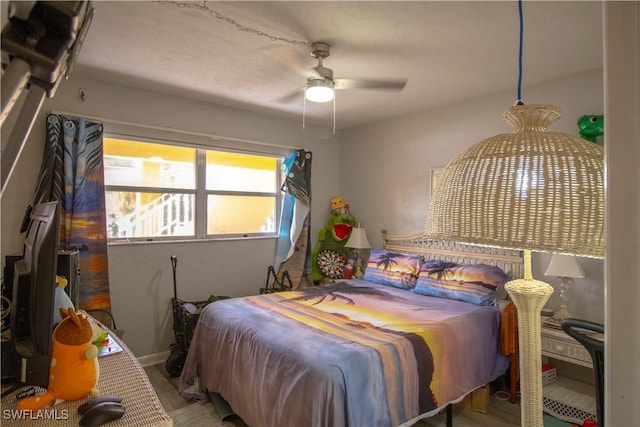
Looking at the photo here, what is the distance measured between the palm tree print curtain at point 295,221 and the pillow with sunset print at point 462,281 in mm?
1463

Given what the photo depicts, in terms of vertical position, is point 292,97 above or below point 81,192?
above

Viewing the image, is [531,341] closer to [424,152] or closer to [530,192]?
[530,192]

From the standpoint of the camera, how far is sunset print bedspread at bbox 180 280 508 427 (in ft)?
5.63

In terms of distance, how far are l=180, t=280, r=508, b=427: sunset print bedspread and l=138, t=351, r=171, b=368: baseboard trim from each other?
776mm

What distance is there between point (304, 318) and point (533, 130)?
1.92m

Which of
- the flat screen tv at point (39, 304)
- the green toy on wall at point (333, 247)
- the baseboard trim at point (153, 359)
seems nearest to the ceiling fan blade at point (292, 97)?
the green toy on wall at point (333, 247)

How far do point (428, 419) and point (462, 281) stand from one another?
109 cm

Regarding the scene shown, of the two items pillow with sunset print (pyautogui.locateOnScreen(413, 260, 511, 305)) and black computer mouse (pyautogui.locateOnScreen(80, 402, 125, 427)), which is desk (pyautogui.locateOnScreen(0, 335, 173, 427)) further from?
pillow with sunset print (pyautogui.locateOnScreen(413, 260, 511, 305))

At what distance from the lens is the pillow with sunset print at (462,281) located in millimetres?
2779

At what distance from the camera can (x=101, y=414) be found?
3.16ft

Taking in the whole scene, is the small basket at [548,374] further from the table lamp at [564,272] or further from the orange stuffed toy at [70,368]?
the orange stuffed toy at [70,368]

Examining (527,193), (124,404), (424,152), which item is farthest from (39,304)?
(424,152)

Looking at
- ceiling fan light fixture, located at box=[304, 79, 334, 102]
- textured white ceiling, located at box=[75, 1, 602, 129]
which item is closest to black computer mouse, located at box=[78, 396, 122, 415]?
textured white ceiling, located at box=[75, 1, 602, 129]

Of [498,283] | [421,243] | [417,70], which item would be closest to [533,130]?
[417,70]
